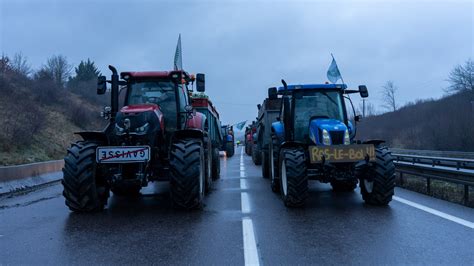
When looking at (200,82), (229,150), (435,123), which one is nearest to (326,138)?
(200,82)

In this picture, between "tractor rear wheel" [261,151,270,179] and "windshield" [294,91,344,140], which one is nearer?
"windshield" [294,91,344,140]

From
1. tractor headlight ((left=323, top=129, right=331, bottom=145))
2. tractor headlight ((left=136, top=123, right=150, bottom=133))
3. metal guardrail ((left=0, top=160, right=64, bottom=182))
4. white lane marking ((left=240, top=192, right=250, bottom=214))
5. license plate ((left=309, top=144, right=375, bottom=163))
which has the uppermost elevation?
tractor headlight ((left=136, top=123, right=150, bottom=133))

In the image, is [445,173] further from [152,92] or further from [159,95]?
[152,92]

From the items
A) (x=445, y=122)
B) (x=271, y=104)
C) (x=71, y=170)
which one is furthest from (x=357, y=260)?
(x=445, y=122)

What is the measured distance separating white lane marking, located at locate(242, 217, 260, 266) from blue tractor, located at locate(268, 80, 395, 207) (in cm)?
162

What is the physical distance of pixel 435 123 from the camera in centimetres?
4469

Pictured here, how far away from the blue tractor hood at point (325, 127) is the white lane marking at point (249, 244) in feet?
9.23

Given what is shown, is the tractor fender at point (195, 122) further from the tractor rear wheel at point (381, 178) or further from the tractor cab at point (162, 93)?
the tractor rear wheel at point (381, 178)

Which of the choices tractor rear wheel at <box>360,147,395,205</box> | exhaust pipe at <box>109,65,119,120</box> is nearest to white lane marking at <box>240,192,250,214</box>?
tractor rear wheel at <box>360,147,395,205</box>

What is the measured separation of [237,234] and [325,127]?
3.72 metres

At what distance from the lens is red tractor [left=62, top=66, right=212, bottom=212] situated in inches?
299

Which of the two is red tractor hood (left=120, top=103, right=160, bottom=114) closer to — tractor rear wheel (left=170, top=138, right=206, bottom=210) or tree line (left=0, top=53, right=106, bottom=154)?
tractor rear wheel (left=170, top=138, right=206, bottom=210)

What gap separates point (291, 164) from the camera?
8.29 m

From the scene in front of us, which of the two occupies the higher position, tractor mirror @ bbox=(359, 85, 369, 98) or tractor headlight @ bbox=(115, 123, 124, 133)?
tractor mirror @ bbox=(359, 85, 369, 98)
